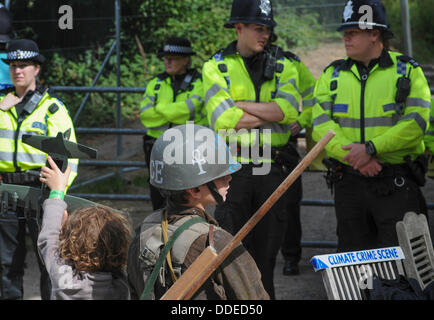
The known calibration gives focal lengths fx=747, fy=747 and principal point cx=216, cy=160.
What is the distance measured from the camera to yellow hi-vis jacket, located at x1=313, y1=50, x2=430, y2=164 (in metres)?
4.72

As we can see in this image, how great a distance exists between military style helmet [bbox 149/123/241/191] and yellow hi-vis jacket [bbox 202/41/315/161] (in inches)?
80.9

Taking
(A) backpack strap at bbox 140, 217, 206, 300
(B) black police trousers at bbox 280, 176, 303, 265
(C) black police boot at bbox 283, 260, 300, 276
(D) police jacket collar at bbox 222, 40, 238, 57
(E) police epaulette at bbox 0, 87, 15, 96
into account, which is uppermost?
(D) police jacket collar at bbox 222, 40, 238, 57

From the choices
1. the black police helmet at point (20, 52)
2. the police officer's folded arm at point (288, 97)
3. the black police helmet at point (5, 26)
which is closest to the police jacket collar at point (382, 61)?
the police officer's folded arm at point (288, 97)

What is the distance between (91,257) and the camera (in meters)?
3.04

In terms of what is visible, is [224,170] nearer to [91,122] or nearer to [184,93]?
[184,93]

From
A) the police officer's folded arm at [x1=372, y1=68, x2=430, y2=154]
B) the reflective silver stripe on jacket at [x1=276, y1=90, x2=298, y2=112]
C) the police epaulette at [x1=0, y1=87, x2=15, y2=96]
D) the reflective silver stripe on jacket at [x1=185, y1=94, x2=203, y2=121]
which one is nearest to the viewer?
the police officer's folded arm at [x1=372, y1=68, x2=430, y2=154]

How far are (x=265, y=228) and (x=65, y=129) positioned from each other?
1.57 m

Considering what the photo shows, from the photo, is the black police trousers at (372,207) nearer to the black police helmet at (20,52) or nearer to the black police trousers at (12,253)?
the black police trousers at (12,253)

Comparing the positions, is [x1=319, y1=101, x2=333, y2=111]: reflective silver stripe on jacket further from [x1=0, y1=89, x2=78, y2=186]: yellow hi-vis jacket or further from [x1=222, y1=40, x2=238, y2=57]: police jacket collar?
[x1=0, y1=89, x2=78, y2=186]: yellow hi-vis jacket

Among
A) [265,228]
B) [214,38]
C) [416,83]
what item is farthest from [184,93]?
[214,38]

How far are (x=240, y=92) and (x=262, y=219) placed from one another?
902 mm

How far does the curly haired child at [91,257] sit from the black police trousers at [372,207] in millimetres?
2120

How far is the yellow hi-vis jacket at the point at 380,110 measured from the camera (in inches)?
186

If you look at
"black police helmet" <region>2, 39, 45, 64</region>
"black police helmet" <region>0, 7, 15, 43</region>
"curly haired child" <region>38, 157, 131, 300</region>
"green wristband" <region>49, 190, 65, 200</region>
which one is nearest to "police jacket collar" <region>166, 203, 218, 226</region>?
"curly haired child" <region>38, 157, 131, 300</region>
